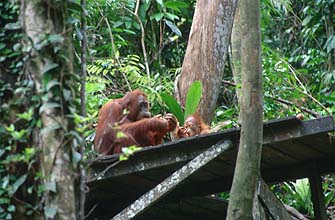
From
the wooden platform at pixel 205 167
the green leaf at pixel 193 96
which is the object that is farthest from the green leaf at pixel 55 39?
the green leaf at pixel 193 96

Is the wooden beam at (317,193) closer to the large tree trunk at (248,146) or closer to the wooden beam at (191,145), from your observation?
the wooden beam at (191,145)

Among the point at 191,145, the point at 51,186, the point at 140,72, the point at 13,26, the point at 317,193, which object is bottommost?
the point at 51,186

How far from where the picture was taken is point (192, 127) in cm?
719

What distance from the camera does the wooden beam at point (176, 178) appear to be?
5680mm

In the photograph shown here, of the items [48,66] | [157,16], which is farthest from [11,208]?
[157,16]

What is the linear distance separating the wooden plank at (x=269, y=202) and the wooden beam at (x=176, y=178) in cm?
49

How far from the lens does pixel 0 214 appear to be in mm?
4016

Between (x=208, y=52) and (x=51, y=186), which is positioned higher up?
(x=208, y=52)

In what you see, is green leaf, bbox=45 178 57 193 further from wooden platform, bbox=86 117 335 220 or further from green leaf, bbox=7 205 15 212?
wooden platform, bbox=86 117 335 220

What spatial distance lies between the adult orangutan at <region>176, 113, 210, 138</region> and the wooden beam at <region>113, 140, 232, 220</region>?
1.41 meters

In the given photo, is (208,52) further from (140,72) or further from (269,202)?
(269,202)

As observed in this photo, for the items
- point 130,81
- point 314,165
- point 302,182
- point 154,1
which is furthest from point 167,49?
point 314,165

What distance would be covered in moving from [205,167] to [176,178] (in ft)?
1.85

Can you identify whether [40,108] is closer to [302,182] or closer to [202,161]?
[202,161]
